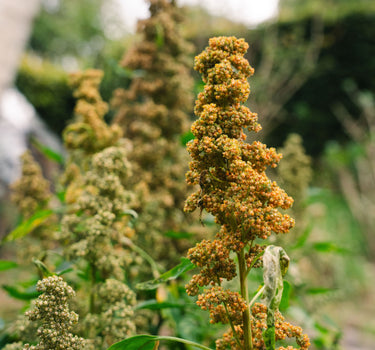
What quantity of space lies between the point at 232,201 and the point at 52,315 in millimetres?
274

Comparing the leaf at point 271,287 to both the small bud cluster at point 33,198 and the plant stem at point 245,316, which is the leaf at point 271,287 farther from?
the small bud cluster at point 33,198

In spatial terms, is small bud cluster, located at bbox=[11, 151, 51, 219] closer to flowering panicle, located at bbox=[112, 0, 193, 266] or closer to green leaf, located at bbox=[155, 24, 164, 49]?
flowering panicle, located at bbox=[112, 0, 193, 266]

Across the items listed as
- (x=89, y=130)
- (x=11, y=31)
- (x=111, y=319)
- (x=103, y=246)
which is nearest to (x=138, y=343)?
(x=111, y=319)

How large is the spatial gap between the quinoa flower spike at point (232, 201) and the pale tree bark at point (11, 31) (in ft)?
10.1

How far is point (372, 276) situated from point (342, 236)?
1.99ft

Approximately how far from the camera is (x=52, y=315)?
1.43 feet

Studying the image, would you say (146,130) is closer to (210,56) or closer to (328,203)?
(210,56)

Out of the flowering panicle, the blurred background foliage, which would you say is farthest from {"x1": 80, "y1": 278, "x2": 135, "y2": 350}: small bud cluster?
the blurred background foliage

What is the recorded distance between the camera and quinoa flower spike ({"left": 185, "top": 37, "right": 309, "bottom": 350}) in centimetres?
44

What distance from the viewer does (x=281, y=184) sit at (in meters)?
1.27

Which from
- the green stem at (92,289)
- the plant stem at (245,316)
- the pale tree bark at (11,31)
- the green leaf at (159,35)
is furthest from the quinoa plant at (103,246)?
the pale tree bark at (11,31)

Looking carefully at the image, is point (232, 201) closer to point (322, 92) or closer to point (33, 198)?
point (33, 198)

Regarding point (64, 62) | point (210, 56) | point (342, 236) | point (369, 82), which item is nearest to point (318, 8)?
point (369, 82)

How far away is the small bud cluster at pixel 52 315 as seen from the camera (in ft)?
1.40
